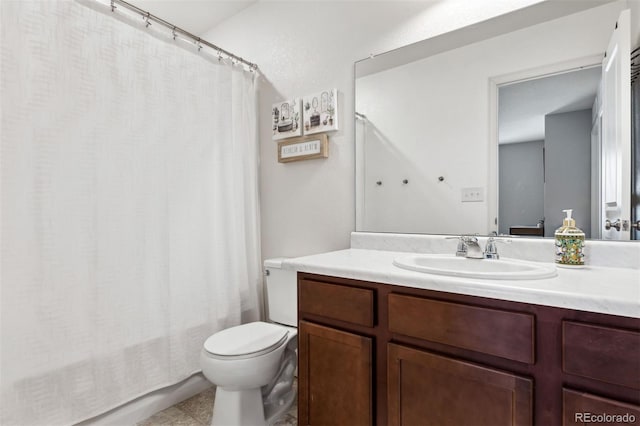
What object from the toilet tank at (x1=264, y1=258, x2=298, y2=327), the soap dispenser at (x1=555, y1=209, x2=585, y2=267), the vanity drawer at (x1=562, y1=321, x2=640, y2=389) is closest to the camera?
the vanity drawer at (x1=562, y1=321, x2=640, y2=389)

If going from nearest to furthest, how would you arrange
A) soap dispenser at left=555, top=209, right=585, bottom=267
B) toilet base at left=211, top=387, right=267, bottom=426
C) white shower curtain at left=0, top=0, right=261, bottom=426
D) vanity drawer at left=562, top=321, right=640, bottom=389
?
vanity drawer at left=562, top=321, right=640, bottom=389 → soap dispenser at left=555, top=209, right=585, bottom=267 → white shower curtain at left=0, top=0, right=261, bottom=426 → toilet base at left=211, top=387, right=267, bottom=426

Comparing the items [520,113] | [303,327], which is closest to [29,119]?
[303,327]

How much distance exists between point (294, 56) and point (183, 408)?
85.5 inches

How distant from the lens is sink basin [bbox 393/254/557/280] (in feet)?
3.24

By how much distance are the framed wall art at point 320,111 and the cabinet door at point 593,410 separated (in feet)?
5.08

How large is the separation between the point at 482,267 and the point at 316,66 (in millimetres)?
1493

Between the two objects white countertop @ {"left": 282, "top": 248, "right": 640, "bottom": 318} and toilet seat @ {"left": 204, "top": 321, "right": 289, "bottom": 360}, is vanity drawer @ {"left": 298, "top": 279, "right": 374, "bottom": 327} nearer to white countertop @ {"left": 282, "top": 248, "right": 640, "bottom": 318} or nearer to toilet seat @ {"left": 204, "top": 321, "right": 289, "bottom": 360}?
white countertop @ {"left": 282, "top": 248, "right": 640, "bottom": 318}

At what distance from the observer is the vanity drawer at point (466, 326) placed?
889mm

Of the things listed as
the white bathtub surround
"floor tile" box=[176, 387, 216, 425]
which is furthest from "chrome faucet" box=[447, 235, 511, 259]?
"floor tile" box=[176, 387, 216, 425]

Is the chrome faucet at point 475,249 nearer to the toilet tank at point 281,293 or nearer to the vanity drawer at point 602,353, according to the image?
the vanity drawer at point 602,353

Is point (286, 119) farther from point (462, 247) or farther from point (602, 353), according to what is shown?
point (602, 353)

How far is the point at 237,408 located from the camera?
4.90 ft

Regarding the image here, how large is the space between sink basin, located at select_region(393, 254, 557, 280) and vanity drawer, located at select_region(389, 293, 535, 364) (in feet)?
0.34

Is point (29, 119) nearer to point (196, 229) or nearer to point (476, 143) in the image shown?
point (196, 229)
